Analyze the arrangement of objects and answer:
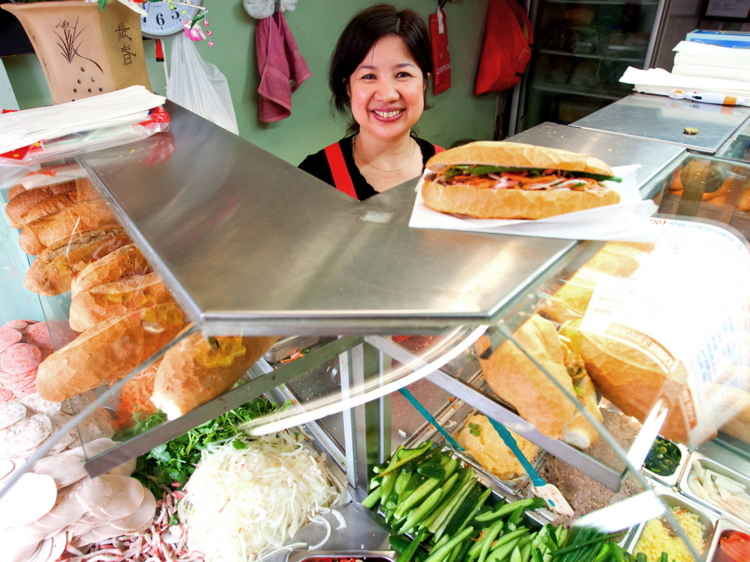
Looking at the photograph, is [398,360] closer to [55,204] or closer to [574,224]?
[574,224]

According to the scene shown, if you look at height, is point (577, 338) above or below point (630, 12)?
below

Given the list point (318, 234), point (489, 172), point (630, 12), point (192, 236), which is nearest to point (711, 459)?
point (489, 172)

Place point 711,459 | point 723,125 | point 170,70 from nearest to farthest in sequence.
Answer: point 711,459 < point 723,125 < point 170,70

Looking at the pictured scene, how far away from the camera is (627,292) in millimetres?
930

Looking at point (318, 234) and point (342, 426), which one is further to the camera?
point (342, 426)

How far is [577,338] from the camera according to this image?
0.83 m

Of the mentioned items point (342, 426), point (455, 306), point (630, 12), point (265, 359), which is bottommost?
point (342, 426)

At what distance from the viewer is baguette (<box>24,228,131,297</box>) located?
1.11 meters

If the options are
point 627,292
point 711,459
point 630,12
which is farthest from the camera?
point 630,12

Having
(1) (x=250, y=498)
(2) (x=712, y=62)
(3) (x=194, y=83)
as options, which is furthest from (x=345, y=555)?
(3) (x=194, y=83)

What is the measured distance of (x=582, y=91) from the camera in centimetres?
572

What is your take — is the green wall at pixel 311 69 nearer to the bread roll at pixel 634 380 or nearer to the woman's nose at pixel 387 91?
the woman's nose at pixel 387 91

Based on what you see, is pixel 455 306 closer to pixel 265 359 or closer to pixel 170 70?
pixel 265 359

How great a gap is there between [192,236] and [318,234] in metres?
0.24
